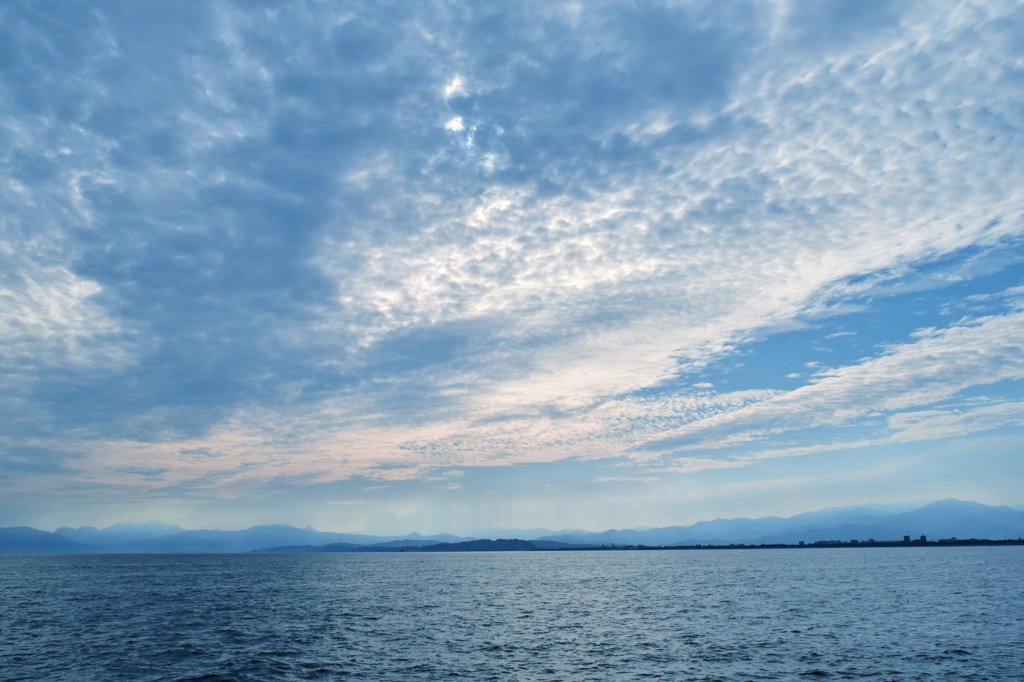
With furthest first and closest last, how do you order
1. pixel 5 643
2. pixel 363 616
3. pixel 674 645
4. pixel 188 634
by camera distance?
1. pixel 363 616
2. pixel 188 634
3. pixel 5 643
4. pixel 674 645

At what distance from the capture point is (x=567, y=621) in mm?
72750

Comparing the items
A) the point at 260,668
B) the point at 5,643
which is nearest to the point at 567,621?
the point at 260,668

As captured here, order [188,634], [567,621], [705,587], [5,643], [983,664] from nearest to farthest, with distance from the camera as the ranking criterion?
[983,664] → [5,643] → [188,634] → [567,621] → [705,587]

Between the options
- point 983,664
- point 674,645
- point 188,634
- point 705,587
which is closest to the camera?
point 983,664

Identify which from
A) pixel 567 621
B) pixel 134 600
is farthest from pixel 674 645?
pixel 134 600

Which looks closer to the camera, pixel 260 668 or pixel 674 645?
pixel 260 668

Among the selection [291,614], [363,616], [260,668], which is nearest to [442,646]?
[260,668]

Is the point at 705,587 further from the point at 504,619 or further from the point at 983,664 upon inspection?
the point at 983,664

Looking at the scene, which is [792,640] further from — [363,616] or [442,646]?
[363,616]

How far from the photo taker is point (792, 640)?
57500 millimetres

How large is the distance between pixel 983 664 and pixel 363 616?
64.4 m

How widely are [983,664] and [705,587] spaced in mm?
78568

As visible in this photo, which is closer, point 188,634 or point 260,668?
point 260,668

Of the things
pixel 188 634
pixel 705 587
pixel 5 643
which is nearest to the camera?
pixel 5 643
